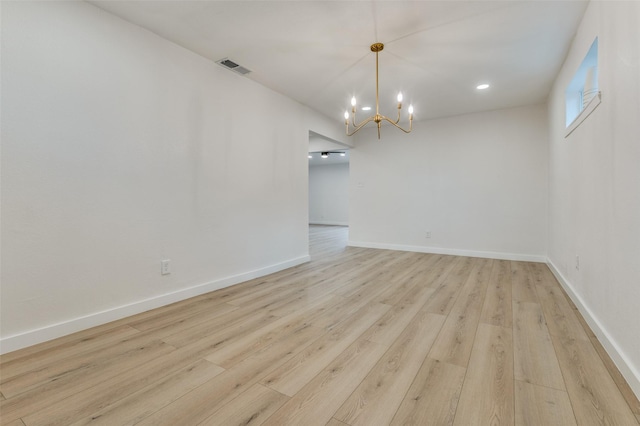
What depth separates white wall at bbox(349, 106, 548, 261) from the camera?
4.61m

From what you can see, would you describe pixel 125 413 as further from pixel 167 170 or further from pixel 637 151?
pixel 637 151

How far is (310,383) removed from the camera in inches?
59.6

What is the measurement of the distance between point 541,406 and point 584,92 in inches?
104

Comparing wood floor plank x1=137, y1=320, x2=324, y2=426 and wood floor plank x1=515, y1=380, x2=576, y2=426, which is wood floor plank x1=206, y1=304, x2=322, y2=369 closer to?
wood floor plank x1=137, y1=320, x2=324, y2=426

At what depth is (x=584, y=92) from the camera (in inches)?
99.6

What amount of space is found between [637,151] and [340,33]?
2.23m

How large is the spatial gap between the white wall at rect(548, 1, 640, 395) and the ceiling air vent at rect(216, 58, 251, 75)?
3.08 metres

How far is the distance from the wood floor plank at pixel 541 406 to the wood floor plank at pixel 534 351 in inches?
2.6

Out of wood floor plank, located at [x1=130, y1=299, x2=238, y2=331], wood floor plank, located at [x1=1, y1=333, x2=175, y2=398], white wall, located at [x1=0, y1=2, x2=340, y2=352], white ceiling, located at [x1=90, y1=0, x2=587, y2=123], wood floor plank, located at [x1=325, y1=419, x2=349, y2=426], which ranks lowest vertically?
wood floor plank, located at [x1=325, y1=419, x2=349, y2=426]

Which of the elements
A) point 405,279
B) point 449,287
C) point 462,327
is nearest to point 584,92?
point 449,287

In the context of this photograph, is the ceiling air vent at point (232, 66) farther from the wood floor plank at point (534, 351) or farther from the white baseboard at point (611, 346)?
the white baseboard at point (611, 346)

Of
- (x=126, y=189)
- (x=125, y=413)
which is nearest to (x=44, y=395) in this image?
(x=125, y=413)

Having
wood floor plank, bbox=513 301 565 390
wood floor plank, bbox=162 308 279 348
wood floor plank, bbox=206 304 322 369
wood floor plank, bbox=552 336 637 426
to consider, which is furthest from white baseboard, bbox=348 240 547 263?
wood floor plank, bbox=162 308 279 348

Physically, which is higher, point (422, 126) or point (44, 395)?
point (422, 126)
